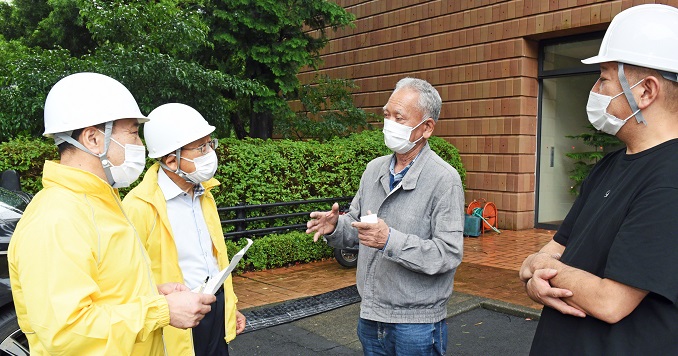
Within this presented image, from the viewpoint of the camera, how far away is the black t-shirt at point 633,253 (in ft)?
4.99

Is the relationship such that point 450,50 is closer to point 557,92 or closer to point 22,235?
point 557,92

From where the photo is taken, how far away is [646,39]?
65.4 inches

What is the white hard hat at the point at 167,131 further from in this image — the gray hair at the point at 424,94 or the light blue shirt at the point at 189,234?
the gray hair at the point at 424,94

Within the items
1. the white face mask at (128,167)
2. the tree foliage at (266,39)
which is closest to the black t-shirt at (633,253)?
the white face mask at (128,167)

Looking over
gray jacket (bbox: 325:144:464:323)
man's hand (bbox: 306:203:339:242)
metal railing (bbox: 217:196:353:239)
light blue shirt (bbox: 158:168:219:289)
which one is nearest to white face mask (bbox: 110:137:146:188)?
light blue shirt (bbox: 158:168:219:289)

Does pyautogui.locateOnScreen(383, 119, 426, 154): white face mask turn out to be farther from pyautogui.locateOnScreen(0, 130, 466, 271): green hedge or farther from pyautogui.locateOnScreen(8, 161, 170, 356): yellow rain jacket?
pyautogui.locateOnScreen(0, 130, 466, 271): green hedge

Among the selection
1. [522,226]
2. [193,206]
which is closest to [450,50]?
[522,226]

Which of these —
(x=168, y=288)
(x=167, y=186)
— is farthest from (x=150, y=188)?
(x=168, y=288)

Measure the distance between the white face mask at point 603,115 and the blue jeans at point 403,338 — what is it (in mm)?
1225

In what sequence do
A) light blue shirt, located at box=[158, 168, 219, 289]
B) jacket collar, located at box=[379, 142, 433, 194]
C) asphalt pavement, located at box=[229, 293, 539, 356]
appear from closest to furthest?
jacket collar, located at box=[379, 142, 433, 194], light blue shirt, located at box=[158, 168, 219, 289], asphalt pavement, located at box=[229, 293, 539, 356]

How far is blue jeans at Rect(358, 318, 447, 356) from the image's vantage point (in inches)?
100

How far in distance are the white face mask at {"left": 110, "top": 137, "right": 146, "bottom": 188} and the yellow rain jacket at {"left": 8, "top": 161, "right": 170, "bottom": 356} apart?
0.11 meters

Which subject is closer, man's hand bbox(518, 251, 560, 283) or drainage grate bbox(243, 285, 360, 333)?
man's hand bbox(518, 251, 560, 283)

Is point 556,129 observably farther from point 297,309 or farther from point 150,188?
point 150,188
